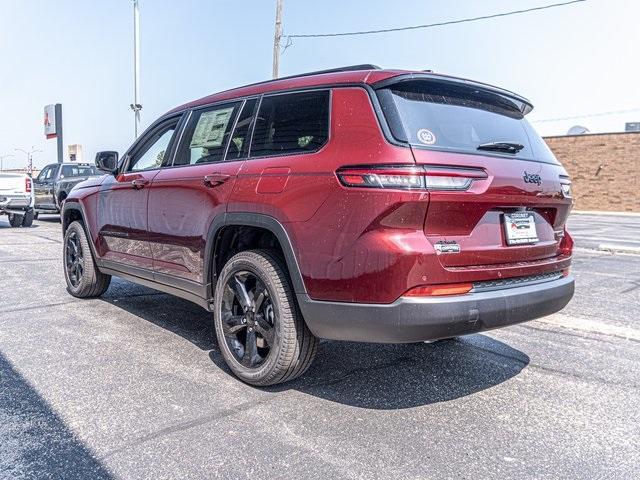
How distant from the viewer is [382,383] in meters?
3.45

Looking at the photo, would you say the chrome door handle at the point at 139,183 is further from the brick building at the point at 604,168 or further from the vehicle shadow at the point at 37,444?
the brick building at the point at 604,168

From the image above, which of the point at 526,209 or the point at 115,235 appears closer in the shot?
the point at 526,209

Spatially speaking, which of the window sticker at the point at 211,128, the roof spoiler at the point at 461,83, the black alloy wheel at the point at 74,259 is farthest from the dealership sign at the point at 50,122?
the roof spoiler at the point at 461,83

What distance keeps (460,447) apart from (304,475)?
812 mm

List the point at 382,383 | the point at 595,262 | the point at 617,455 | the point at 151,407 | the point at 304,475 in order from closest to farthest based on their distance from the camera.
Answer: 1. the point at 304,475
2. the point at 617,455
3. the point at 151,407
4. the point at 382,383
5. the point at 595,262

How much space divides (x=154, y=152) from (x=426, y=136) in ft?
8.98

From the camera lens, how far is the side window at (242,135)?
359cm

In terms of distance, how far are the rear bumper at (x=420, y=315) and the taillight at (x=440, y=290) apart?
0.02 metres

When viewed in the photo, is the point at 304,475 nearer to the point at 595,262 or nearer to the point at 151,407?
the point at 151,407

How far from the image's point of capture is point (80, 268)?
562cm

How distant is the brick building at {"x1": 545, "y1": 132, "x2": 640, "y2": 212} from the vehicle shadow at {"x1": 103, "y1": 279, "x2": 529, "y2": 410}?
28.2 meters

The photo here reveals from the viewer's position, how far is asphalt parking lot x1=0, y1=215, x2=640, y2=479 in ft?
8.07

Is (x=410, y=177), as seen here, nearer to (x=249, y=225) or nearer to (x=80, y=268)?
(x=249, y=225)

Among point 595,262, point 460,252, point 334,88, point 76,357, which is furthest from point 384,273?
point 595,262
